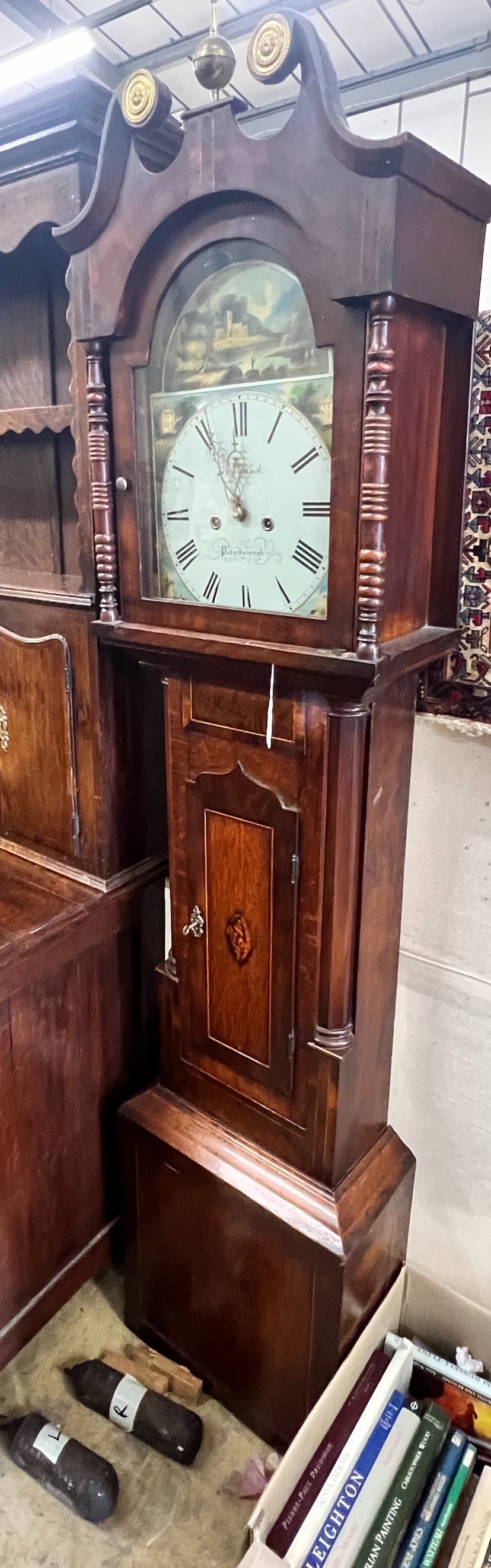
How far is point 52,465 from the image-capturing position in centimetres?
143

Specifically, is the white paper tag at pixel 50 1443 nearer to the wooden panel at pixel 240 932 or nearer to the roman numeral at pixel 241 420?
the wooden panel at pixel 240 932

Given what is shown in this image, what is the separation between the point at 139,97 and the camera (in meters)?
0.97

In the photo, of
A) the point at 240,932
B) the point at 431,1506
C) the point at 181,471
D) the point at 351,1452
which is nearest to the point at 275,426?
the point at 181,471

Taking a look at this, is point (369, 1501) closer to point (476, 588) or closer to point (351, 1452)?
point (351, 1452)

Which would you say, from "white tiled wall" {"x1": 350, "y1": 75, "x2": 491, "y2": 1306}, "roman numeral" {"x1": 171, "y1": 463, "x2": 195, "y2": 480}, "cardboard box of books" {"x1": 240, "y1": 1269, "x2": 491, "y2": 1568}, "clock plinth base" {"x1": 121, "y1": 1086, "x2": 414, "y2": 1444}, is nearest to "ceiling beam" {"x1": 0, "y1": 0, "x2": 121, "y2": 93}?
"white tiled wall" {"x1": 350, "y1": 75, "x2": 491, "y2": 1306}

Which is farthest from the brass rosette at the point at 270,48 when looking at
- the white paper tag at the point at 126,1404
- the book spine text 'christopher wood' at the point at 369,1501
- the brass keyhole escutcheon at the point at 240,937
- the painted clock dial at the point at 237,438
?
the white paper tag at the point at 126,1404

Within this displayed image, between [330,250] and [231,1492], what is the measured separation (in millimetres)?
1655

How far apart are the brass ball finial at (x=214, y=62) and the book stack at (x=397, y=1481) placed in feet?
5.26

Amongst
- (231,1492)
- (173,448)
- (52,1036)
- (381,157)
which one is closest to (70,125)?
(173,448)

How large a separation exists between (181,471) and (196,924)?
61 centimetres

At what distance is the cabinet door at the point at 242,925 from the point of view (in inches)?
45.6

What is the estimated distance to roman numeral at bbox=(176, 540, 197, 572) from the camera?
112 centimetres

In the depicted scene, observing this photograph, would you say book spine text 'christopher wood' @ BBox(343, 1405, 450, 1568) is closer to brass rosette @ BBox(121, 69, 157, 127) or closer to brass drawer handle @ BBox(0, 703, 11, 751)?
brass drawer handle @ BBox(0, 703, 11, 751)

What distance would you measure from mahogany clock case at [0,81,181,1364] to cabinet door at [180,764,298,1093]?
0.20 meters
